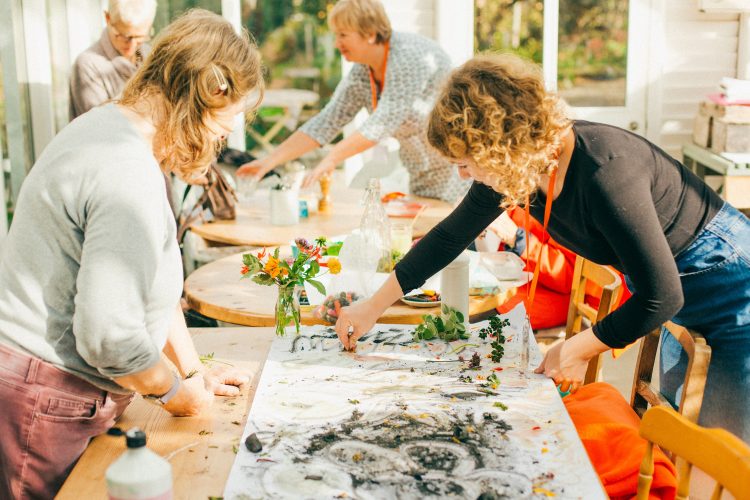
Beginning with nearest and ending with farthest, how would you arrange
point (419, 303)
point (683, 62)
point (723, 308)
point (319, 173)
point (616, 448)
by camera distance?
point (616, 448), point (723, 308), point (419, 303), point (319, 173), point (683, 62)

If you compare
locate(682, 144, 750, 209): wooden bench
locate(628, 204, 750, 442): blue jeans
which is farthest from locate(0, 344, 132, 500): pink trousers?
locate(682, 144, 750, 209): wooden bench

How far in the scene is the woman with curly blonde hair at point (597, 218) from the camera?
1916mm

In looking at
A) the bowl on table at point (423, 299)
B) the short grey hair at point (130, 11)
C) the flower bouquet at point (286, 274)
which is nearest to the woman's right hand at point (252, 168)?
the short grey hair at point (130, 11)

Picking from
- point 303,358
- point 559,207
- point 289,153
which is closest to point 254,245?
point 289,153

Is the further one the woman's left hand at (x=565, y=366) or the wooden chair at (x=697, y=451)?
the woman's left hand at (x=565, y=366)

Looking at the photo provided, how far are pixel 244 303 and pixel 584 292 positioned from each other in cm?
121

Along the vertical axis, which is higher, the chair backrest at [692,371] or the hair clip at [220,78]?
the hair clip at [220,78]

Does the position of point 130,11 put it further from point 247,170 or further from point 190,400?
point 190,400

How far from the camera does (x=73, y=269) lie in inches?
65.7

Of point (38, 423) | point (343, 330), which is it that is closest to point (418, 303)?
point (343, 330)

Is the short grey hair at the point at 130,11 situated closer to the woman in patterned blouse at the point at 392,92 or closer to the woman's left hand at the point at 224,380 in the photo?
the woman in patterned blouse at the point at 392,92

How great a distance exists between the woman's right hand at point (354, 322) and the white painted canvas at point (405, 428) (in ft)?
0.12

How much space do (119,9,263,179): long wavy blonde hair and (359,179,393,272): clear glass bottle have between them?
1.24m

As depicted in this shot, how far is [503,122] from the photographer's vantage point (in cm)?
192
